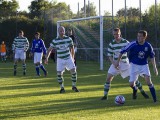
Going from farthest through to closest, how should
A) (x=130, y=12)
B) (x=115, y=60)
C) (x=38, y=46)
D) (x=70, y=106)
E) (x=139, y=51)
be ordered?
(x=130, y=12), (x=38, y=46), (x=115, y=60), (x=139, y=51), (x=70, y=106)

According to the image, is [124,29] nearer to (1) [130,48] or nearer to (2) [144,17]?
(2) [144,17]

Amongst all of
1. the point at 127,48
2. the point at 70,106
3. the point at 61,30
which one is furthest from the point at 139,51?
the point at 61,30

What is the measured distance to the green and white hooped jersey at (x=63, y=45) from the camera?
13.8 meters

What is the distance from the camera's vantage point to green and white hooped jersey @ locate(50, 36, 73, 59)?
13844 mm

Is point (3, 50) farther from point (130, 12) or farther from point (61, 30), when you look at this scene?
point (61, 30)

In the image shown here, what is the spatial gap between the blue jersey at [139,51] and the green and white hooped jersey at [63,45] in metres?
2.75

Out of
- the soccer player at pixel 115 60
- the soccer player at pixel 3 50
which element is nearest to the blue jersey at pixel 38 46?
the soccer player at pixel 115 60

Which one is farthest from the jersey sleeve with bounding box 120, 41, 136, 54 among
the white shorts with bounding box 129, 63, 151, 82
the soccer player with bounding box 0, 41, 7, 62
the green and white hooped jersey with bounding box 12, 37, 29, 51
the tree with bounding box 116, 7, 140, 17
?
the soccer player with bounding box 0, 41, 7, 62

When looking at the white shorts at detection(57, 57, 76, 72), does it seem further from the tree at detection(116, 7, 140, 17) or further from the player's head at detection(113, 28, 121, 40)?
the tree at detection(116, 7, 140, 17)

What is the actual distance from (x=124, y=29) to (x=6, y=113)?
21.2 metres

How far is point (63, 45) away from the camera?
45.4 ft

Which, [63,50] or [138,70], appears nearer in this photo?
[138,70]

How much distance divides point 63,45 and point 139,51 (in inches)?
127

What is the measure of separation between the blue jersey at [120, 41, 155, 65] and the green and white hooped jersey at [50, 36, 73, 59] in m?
2.75
